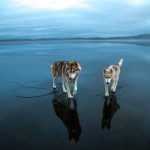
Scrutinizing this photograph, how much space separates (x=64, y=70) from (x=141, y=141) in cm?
455

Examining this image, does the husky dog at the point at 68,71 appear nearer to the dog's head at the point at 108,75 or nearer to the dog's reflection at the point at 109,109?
the dog's head at the point at 108,75

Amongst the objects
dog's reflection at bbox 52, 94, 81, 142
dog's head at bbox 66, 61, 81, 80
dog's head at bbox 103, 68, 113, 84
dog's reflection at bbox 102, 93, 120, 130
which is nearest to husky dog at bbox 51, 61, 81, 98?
dog's head at bbox 66, 61, 81, 80

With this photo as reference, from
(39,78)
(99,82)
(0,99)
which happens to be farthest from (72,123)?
(39,78)

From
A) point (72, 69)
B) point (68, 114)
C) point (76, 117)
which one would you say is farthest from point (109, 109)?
point (72, 69)

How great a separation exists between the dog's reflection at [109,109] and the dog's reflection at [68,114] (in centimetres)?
84

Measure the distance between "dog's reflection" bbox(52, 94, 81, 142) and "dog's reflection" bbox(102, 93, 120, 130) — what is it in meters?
0.84

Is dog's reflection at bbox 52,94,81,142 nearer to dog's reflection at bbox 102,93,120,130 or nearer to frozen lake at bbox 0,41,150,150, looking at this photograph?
frozen lake at bbox 0,41,150,150

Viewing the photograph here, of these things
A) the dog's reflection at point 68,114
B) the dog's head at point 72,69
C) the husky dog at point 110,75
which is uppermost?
the dog's head at point 72,69

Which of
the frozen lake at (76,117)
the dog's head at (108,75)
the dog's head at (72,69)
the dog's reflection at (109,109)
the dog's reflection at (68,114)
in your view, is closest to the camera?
the frozen lake at (76,117)

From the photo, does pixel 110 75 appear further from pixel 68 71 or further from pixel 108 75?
pixel 68 71

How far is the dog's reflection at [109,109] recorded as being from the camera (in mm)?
8557

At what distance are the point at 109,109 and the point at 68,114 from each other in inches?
56.8

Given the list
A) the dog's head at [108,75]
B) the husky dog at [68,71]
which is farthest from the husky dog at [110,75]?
the husky dog at [68,71]

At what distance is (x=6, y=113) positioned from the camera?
9.60 m
